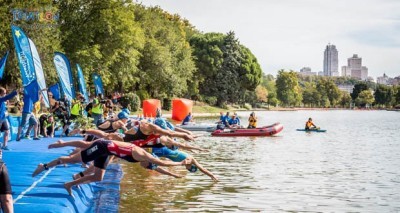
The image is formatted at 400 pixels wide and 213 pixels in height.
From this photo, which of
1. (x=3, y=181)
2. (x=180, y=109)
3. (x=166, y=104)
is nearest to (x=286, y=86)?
(x=166, y=104)

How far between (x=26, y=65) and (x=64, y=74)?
21.7ft

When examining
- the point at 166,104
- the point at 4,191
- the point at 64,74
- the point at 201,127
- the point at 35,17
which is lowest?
the point at 201,127

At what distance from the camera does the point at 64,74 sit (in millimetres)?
27484

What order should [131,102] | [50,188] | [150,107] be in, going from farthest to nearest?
[131,102] < [150,107] < [50,188]

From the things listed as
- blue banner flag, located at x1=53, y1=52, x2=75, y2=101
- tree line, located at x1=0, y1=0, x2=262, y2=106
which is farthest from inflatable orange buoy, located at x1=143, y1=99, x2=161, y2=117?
blue banner flag, located at x1=53, y1=52, x2=75, y2=101

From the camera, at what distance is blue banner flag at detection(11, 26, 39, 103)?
68.1ft

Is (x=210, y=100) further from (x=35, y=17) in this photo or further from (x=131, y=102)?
(x=35, y=17)

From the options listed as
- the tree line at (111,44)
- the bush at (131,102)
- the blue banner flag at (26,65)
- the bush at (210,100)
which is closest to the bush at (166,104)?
the tree line at (111,44)

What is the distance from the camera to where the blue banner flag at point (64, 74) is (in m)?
26.9

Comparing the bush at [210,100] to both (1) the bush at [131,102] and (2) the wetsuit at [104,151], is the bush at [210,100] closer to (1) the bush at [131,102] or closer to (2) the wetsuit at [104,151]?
(1) the bush at [131,102]

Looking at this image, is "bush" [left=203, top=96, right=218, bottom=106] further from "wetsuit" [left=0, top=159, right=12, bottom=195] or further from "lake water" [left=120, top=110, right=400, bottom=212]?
"wetsuit" [left=0, top=159, right=12, bottom=195]

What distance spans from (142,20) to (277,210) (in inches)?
2553

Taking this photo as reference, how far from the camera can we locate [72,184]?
41.6ft

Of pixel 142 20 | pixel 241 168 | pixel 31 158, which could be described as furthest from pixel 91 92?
pixel 31 158
